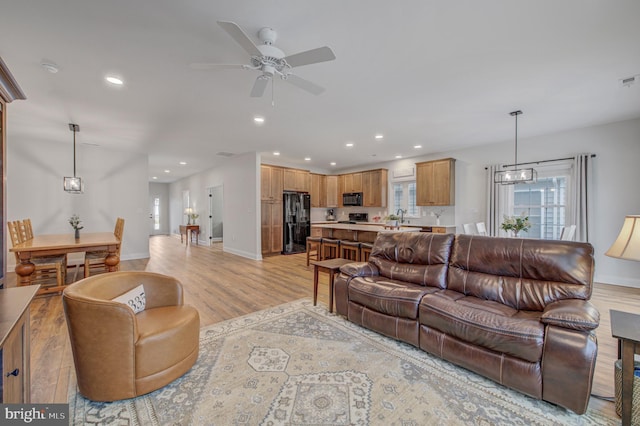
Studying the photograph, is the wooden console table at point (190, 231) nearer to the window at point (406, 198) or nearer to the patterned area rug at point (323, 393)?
the window at point (406, 198)

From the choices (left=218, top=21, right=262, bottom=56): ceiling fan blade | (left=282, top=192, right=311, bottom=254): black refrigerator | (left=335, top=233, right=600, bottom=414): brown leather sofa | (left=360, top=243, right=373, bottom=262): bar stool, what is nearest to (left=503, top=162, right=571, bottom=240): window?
(left=360, top=243, right=373, bottom=262): bar stool

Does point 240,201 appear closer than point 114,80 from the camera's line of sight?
No

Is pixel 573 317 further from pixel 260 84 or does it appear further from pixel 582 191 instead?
pixel 582 191

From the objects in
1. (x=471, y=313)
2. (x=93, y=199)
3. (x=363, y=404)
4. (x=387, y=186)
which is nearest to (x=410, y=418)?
(x=363, y=404)

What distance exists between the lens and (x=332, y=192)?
351 inches

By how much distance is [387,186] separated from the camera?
779 centimetres

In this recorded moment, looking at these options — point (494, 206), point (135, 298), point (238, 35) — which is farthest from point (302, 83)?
point (494, 206)

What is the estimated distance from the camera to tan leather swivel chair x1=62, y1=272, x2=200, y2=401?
1688mm

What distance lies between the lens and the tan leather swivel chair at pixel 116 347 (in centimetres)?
169

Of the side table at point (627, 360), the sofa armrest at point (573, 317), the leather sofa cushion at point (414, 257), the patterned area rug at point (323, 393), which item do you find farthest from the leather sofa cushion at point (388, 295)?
the side table at point (627, 360)

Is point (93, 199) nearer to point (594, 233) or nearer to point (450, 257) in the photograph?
point (450, 257)

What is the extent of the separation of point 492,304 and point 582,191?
401 cm

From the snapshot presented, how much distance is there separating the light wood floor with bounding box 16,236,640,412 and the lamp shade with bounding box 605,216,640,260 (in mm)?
1012

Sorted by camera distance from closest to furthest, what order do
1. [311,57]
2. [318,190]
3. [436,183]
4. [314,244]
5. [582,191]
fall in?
[311,57]
[582,191]
[314,244]
[436,183]
[318,190]
